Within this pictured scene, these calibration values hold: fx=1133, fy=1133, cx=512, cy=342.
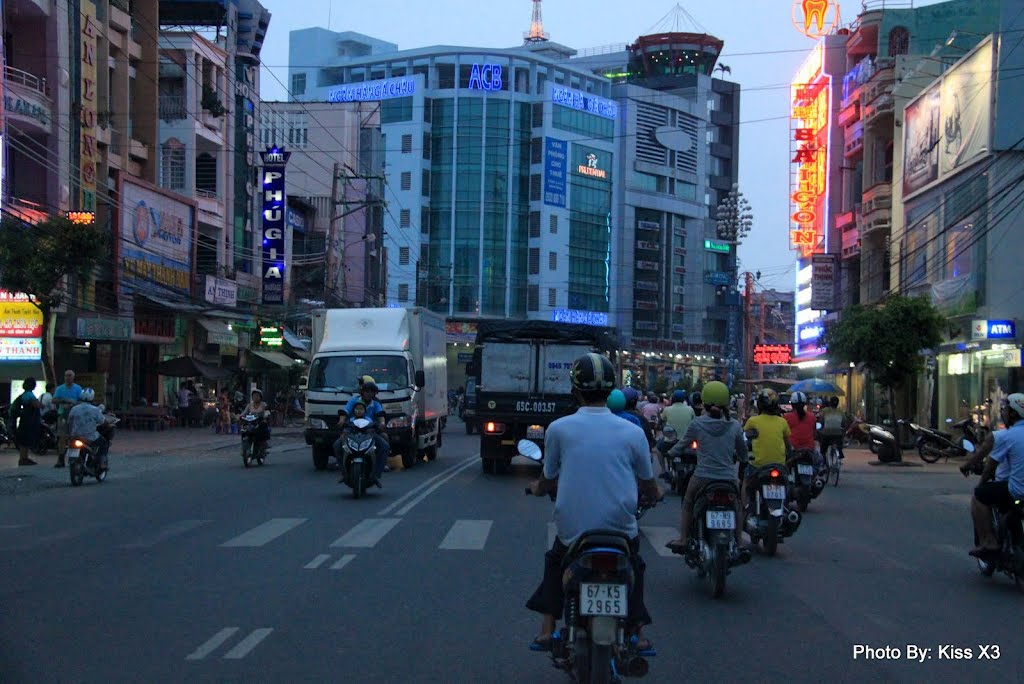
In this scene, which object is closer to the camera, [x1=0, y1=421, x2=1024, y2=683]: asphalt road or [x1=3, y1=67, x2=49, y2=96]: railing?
[x1=0, y1=421, x2=1024, y2=683]: asphalt road

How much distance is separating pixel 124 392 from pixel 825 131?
35.3 m

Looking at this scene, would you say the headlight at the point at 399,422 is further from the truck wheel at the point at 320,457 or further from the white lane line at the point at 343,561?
the white lane line at the point at 343,561

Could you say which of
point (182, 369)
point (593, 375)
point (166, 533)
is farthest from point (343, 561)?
point (182, 369)

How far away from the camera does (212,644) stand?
7199 millimetres

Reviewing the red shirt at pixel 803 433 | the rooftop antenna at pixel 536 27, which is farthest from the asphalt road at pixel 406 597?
the rooftop antenna at pixel 536 27

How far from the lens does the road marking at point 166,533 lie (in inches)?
467

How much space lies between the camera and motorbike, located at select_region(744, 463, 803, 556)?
11.2 m

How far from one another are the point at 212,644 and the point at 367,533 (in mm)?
5633

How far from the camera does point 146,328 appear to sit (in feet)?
131

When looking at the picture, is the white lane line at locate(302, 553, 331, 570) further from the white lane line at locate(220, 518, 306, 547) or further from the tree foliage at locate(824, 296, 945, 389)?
the tree foliage at locate(824, 296, 945, 389)

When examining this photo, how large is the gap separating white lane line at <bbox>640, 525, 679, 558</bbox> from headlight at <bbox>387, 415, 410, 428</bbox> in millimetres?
9667

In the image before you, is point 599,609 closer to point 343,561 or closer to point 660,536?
point 343,561

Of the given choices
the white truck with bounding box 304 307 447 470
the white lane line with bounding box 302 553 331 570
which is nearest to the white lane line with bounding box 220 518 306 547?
the white lane line with bounding box 302 553 331 570

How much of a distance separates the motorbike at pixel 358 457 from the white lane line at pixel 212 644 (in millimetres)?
9209
